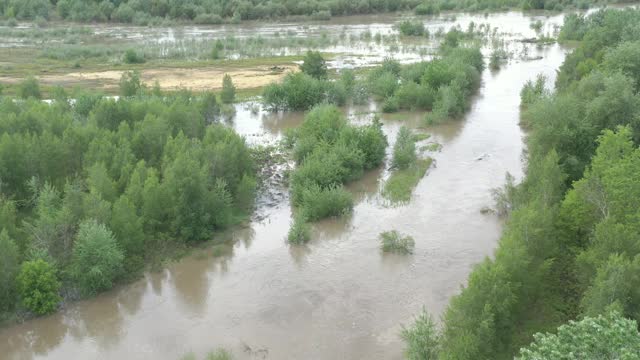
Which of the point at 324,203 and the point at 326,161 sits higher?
the point at 326,161

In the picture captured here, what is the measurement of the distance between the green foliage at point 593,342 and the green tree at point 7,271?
57.4 feet

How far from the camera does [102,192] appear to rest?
26.7 metres

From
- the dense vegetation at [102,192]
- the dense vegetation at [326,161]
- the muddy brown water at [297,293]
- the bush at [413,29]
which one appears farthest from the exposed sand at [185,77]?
the muddy brown water at [297,293]

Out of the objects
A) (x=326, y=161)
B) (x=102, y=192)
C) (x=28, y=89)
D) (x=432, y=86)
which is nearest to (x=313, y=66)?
(x=432, y=86)

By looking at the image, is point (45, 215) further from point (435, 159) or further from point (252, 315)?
point (435, 159)

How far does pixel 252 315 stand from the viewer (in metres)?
22.5

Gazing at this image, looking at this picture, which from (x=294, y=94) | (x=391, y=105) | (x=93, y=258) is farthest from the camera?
(x=294, y=94)

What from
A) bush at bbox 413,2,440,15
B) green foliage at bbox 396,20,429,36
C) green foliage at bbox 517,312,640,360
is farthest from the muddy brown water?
bush at bbox 413,2,440,15

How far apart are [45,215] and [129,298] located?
14.5 ft

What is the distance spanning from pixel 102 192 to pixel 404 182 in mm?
15274

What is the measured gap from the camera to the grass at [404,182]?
32.4 meters

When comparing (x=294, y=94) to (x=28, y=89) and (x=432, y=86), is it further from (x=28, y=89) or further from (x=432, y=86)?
(x=28, y=89)

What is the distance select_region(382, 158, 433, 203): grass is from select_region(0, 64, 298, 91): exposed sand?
2564 centimetres

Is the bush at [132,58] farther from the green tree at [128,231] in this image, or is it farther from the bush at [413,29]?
the green tree at [128,231]
